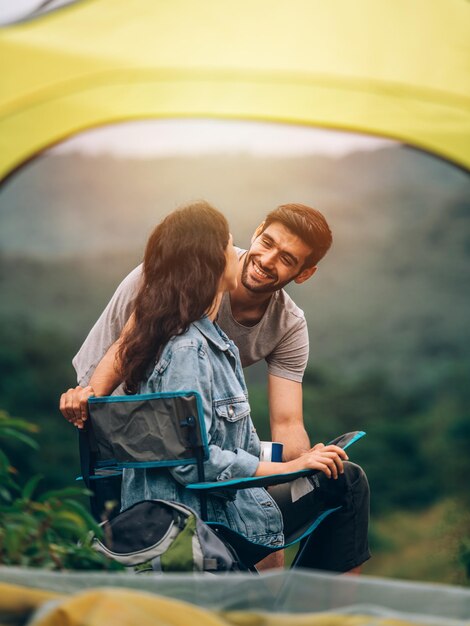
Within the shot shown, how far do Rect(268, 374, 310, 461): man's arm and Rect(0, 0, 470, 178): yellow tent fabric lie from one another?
0.87 m

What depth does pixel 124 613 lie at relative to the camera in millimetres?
1645

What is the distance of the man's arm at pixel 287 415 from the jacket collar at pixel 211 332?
53 cm

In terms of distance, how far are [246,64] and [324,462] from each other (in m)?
1.40

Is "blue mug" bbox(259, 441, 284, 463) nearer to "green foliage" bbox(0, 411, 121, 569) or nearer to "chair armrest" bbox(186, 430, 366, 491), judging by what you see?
"chair armrest" bbox(186, 430, 366, 491)

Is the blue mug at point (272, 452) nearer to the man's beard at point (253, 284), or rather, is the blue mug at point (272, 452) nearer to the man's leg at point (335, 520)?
the man's leg at point (335, 520)

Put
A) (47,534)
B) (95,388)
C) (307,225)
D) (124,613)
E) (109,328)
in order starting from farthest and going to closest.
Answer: (307,225) < (109,328) < (95,388) < (47,534) < (124,613)

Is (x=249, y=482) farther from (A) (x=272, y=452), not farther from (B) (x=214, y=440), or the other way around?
(A) (x=272, y=452)

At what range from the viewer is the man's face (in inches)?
108

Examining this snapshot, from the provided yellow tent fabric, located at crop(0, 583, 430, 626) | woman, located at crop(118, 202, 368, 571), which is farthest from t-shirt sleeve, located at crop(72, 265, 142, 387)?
yellow tent fabric, located at crop(0, 583, 430, 626)

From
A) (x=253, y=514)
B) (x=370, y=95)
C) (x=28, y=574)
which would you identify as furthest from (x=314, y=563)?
(x=370, y=95)

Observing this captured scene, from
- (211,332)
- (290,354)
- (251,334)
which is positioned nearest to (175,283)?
(211,332)

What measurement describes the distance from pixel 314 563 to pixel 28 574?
2.76 ft

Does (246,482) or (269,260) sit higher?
(269,260)

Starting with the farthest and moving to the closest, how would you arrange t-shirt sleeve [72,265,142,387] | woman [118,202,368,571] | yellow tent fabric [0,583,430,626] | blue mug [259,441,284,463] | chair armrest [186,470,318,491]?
t-shirt sleeve [72,265,142,387] < blue mug [259,441,284,463] < woman [118,202,368,571] < chair armrest [186,470,318,491] < yellow tent fabric [0,583,430,626]
